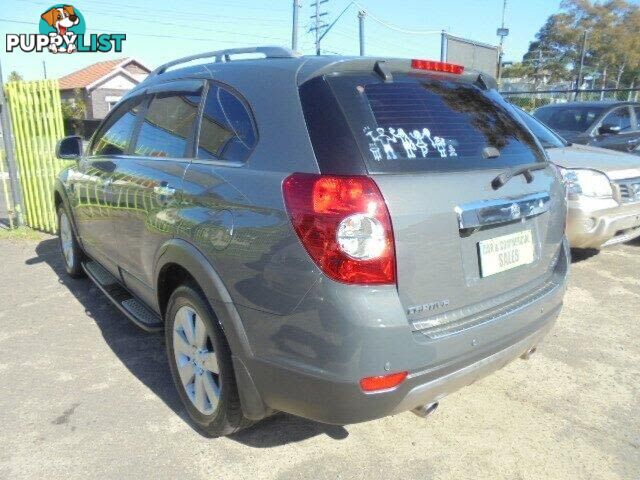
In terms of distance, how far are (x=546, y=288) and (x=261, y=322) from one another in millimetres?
1401

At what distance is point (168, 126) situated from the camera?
119 inches

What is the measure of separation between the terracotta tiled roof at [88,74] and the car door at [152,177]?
4108 cm

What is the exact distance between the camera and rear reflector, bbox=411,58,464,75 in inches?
94.6

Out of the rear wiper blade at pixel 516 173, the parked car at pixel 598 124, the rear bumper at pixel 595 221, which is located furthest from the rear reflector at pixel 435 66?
the parked car at pixel 598 124

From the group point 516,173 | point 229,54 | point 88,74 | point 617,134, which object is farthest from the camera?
point 88,74

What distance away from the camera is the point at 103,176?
3.67 meters

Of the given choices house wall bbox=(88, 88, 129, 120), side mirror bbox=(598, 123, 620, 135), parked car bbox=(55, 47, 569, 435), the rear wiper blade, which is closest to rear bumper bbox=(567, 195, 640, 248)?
parked car bbox=(55, 47, 569, 435)

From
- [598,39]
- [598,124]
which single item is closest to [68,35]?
[598,124]

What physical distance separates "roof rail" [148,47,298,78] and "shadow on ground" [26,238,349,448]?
1.83m

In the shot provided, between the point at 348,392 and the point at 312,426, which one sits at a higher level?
the point at 348,392

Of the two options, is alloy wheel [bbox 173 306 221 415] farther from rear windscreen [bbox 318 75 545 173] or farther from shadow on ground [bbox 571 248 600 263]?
shadow on ground [bbox 571 248 600 263]

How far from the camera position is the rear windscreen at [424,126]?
2.03 m

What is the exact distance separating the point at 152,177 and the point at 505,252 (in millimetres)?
1868

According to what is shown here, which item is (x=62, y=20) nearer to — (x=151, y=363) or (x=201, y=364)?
(x=151, y=363)
